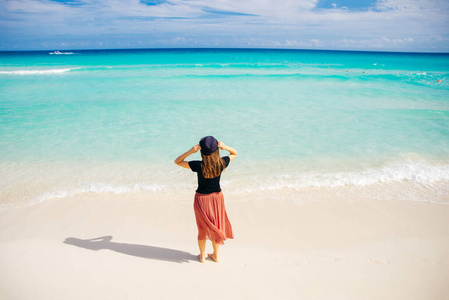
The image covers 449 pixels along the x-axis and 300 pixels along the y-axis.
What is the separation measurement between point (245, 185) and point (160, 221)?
7.59 feet

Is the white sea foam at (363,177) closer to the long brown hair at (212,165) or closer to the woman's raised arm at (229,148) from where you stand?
the woman's raised arm at (229,148)

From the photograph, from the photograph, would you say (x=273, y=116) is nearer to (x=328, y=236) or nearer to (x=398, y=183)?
(x=398, y=183)

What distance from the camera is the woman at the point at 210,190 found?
3254mm

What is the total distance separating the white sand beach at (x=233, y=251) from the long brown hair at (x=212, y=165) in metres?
1.43

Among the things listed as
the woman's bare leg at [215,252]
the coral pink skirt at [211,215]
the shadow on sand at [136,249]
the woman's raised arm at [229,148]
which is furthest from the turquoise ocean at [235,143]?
the woman's raised arm at [229,148]

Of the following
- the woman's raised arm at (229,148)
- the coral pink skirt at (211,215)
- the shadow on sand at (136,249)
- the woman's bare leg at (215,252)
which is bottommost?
the shadow on sand at (136,249)

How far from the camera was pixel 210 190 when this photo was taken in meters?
3.52

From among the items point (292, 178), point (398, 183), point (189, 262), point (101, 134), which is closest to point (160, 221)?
point (189, 262)

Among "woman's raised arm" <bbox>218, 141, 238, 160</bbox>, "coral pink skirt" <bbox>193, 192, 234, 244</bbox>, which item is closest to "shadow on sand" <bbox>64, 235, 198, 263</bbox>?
"coral pink skirt" <bbox>193, 192, 234, 244</bbox>

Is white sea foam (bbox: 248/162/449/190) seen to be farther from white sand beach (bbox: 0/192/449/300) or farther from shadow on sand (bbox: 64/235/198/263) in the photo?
shadow on sand (bbox: 64/235/198/263)

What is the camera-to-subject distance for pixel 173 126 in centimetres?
1141

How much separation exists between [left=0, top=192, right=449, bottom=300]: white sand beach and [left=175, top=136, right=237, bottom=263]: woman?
60 centimetres

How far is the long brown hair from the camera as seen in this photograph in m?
3.26

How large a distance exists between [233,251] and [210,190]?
4.40 feet
